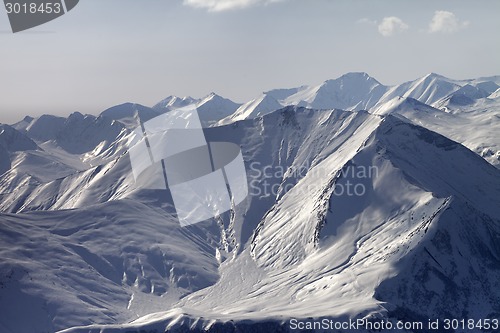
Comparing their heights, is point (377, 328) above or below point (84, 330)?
below

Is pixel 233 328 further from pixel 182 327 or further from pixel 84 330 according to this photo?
pixel 84 330

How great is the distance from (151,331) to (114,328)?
11367 millimetres

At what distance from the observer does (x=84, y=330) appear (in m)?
192

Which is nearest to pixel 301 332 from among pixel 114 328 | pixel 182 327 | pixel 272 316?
pixel 272 316

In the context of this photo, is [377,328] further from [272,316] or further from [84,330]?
[84,330]

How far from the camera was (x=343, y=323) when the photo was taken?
194750mm

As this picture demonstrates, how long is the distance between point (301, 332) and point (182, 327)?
3692cm

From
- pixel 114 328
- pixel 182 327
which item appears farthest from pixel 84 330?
pixel 182 327

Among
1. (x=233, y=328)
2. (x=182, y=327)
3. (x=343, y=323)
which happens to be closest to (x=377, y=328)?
(x=343, y=323)

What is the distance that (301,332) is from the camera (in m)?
191

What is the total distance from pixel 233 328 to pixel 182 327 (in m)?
15.8

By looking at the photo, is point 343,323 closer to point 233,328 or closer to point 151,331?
point 233,328

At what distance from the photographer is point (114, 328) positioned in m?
190

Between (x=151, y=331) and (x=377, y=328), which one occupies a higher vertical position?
(x=151, y=331)
